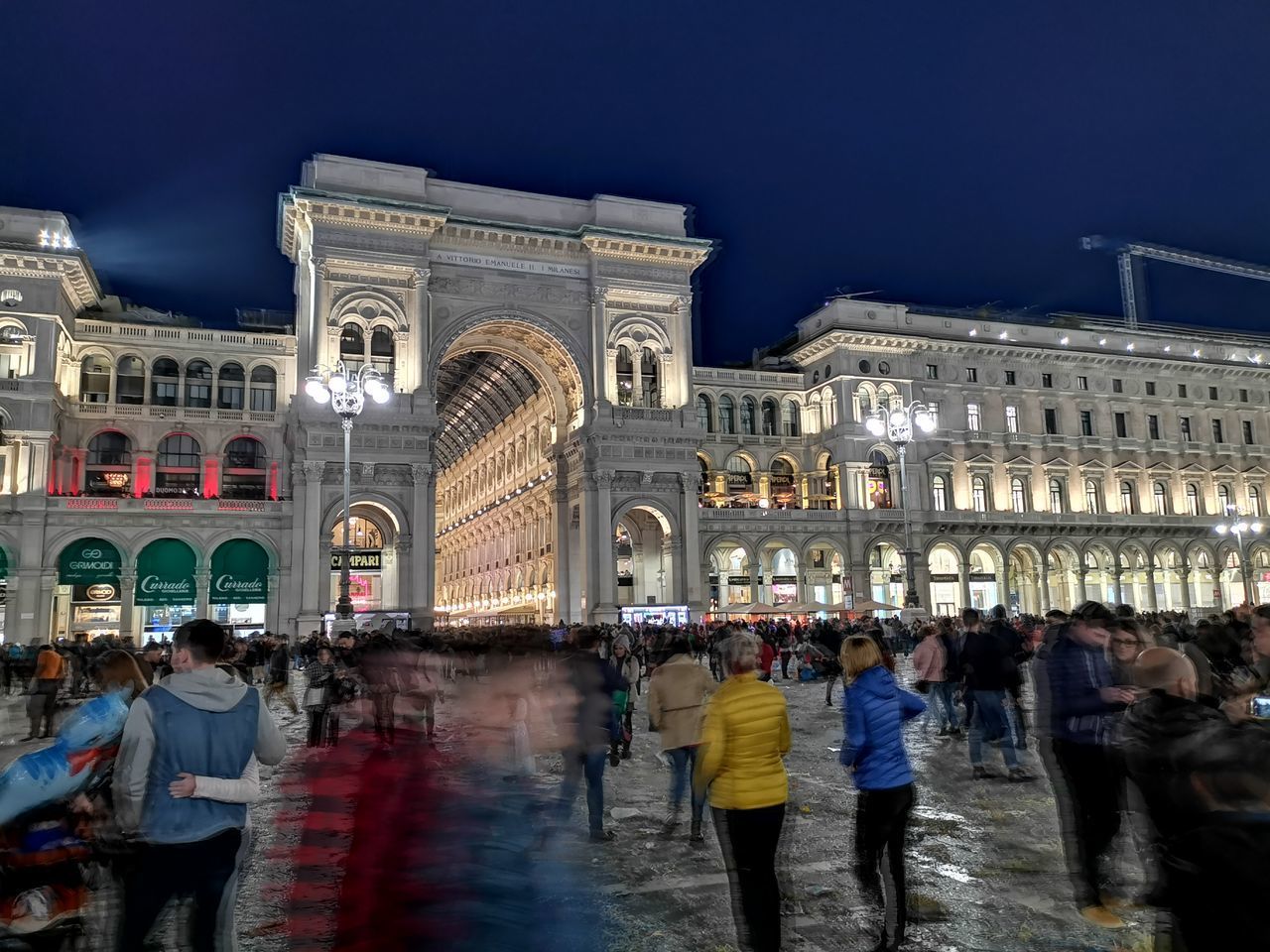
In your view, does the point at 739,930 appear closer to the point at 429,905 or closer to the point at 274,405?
the point at 429,905

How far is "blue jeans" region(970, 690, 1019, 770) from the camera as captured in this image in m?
10.7

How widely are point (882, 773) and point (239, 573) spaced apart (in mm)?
38279

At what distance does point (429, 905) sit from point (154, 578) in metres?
38.5

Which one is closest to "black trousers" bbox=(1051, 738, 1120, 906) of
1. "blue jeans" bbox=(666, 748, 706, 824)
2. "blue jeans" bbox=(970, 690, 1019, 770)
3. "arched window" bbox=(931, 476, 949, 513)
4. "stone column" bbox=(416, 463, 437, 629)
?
"blue jeans" bbox=(666, 748, 706, 824)

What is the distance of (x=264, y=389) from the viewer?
149ft

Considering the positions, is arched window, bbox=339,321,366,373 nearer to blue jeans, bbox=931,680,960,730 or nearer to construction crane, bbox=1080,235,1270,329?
blue jeans, bbox=931,680,960,730

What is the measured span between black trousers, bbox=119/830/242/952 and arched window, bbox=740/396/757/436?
1931 inches

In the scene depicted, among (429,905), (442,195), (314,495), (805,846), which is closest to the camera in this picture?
(429,905)

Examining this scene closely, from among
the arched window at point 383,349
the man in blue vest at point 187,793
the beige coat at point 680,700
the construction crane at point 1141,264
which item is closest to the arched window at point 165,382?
the arched window at point 383,349

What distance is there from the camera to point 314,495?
3759 cm

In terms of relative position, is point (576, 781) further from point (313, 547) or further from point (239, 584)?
point (239, 584)

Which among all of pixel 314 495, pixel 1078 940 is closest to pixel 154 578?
pixel 314 495

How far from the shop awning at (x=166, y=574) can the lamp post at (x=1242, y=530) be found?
51.9 m

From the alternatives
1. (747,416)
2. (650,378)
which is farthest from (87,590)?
(747,416)
